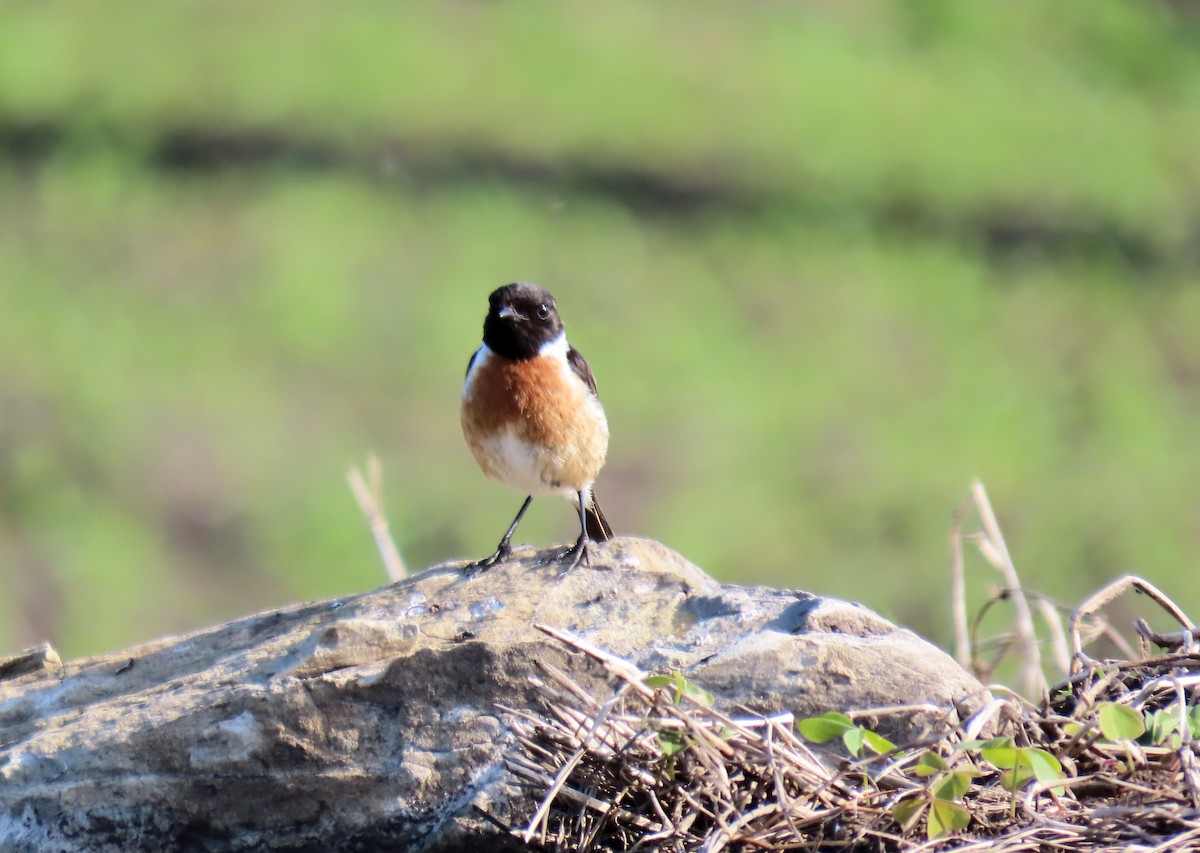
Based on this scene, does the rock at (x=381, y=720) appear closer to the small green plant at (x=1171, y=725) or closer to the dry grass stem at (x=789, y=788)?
the dry grass stem at (x=789, y=788)

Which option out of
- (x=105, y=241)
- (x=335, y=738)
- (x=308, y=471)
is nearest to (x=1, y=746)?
(x=335, y=738)

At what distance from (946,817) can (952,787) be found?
6cm

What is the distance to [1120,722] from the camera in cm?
307

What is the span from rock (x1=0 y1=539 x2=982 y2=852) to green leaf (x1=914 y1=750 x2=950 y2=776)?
32 centimetres

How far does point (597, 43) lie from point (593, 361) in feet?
9.64

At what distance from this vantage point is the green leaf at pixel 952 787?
2.89 meters

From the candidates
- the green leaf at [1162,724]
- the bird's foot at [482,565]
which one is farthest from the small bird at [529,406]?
the green leaf at [1162,724]

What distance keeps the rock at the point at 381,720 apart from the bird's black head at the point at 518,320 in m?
1.81

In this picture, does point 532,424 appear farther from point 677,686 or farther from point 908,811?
point 908,811

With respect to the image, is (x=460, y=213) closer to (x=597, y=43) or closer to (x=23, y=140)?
(x=597, y=43)

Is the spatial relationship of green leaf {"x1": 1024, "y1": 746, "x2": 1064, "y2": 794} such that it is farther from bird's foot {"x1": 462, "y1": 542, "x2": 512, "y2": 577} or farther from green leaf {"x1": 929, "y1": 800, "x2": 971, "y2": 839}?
bird's foot {"x1": 462, "y1": 542, "x2": 512, "y2": 577}

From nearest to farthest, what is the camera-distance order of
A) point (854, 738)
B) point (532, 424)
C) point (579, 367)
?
point (854, 738) < point (532, 424) < point (579, 367)

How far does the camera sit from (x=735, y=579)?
775 cm

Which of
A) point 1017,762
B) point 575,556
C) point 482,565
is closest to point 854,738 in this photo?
point 1017,762
